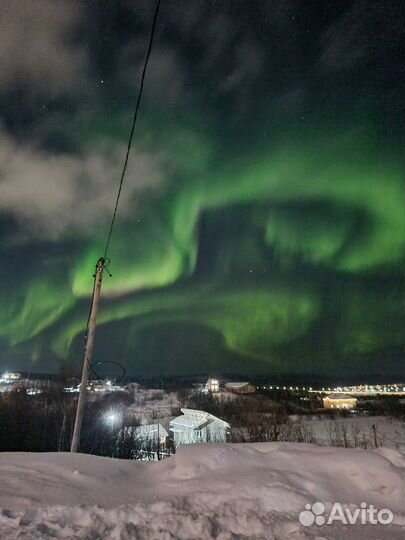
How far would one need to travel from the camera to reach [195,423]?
40.1 metres

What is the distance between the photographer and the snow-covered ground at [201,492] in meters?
3.16

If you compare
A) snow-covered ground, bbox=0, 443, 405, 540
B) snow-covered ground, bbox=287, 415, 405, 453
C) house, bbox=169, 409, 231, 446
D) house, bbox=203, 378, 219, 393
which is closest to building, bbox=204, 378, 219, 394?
house, bbox=203, 378, 219, 393

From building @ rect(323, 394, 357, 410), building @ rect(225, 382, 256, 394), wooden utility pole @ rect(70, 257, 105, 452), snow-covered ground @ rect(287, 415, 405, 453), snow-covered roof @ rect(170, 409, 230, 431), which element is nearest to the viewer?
wooden utility pole @ rect(70, 257, 105, 452)

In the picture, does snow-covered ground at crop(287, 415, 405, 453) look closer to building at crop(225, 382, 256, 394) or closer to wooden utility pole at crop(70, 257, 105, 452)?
wooden utility pole at crop(70, 257, 105, 452)

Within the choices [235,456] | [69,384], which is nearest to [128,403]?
[69,384]

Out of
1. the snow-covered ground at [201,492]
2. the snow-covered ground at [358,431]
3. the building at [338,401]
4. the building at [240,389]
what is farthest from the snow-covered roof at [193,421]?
the building at [240,389]

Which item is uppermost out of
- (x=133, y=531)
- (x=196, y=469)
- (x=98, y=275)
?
(x=98, y=275)

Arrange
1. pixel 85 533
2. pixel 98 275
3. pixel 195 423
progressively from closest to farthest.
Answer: pixel 85 533, pixel 98 275, pixel 195 423

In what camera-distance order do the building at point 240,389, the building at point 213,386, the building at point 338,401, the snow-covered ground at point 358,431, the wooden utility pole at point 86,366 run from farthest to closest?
the building at point 213,386 < the building at point 240,389 < the building at point 338,401 < the snow-covered ground at point 358,431 < the wooden utility pole at point 86,366

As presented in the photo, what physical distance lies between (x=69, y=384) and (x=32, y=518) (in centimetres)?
7285

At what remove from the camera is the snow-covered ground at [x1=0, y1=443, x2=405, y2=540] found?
124 inches

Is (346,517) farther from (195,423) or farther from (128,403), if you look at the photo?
(128,403)

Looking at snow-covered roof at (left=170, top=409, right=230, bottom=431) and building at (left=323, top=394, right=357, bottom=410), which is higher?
building at (left=323, top=394, right=357, bottom=410)
